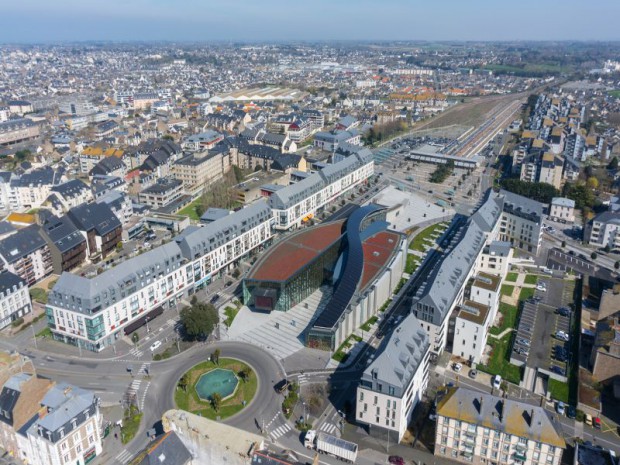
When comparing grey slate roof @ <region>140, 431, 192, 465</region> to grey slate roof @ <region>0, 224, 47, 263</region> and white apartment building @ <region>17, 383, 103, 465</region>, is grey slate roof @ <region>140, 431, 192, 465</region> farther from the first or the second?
grey slate roof @ <region>0, 224, 47, 263</region>

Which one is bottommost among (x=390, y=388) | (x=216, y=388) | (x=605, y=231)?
(x=216, y=388)

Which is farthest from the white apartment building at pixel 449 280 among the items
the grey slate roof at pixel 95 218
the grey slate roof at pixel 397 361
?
the grey slate roof at pixel 95 218

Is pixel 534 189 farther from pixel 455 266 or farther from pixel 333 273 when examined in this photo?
pixel 333 273

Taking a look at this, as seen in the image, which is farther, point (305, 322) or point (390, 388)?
point (305, 322)

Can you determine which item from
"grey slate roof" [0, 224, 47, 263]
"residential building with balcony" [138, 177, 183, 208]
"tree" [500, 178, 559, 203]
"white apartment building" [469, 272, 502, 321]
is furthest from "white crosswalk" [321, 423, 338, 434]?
"tree" [500, 178, 559, 203]

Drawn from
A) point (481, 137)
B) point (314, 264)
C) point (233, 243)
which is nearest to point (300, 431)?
point (314, 264)

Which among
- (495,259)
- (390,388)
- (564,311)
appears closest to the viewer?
(390,388)

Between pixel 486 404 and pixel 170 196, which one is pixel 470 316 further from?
pixel 170 196

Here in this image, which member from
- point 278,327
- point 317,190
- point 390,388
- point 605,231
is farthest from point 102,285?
point 605,231
